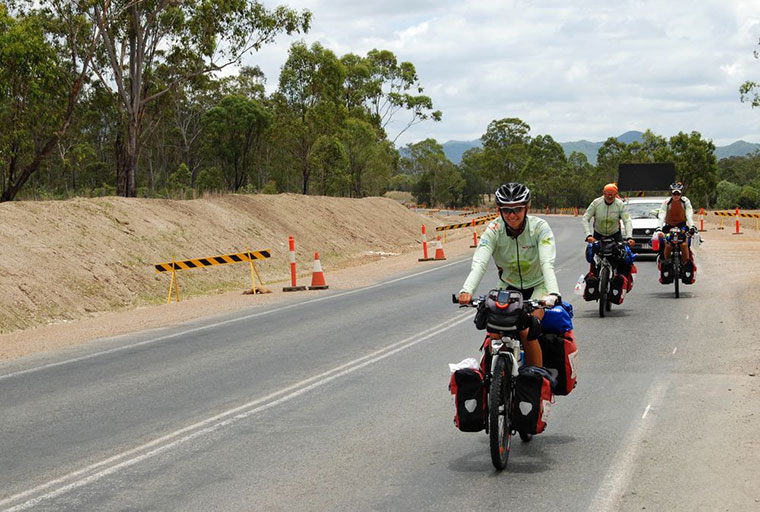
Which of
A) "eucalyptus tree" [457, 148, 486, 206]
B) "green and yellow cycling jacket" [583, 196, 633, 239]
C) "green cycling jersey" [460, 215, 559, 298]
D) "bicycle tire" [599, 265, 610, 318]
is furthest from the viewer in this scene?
"eucalyptus tree" [457, 148, 486, 206]

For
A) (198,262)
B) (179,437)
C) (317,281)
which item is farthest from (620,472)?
(317,281)

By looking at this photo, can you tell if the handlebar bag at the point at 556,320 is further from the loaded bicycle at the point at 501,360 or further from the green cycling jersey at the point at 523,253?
the loaded bicycle at the point at 501,360

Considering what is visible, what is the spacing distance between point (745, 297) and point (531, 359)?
12.1 m

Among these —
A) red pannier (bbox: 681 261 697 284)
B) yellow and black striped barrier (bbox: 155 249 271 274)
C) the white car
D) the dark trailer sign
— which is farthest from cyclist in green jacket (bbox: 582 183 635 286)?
the dark trailer sign

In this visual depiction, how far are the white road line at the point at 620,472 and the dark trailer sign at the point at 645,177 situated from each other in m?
35.2

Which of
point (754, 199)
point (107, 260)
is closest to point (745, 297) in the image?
point (107, 260)

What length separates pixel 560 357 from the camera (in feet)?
23.9

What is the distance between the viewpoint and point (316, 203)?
47.2 meters

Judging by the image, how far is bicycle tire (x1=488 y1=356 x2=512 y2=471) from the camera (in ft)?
20.9

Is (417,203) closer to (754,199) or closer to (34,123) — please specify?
(754,199)

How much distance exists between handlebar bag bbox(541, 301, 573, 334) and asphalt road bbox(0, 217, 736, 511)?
0.93 metres

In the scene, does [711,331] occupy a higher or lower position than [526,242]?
lower

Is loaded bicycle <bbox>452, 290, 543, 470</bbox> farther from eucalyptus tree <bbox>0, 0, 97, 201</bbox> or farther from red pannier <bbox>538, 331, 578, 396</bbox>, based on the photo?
eucalyptus tree <bbox>0, 0, 97, 201</bbox>

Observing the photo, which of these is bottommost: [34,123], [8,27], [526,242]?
[526,242]
